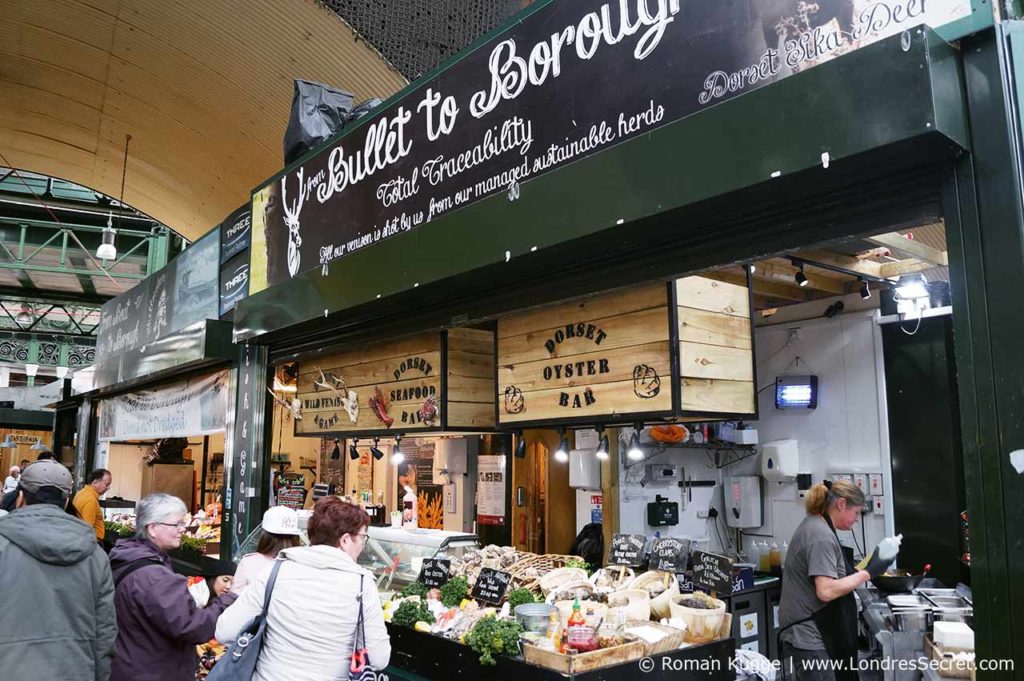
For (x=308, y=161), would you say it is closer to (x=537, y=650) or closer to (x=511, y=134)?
(x=511, y=134)

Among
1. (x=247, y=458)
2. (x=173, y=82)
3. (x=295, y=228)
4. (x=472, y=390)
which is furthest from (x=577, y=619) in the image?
(x=173, y=82)

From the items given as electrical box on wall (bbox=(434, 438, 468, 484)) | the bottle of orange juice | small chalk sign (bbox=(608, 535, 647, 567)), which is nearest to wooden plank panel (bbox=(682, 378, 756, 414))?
the bottle of orange juice

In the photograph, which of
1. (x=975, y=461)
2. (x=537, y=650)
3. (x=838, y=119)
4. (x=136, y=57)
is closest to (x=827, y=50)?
(x=838, y=119)

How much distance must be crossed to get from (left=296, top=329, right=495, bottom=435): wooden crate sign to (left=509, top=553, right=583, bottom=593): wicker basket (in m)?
1.06

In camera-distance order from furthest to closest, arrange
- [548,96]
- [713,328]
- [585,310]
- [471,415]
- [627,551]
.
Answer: [471,415], [627,551], [585,310], [713,328], [548,96]

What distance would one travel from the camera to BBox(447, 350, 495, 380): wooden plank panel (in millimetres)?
5770

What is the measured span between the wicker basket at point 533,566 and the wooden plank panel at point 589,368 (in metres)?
1.19

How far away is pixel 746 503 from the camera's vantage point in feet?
31.9

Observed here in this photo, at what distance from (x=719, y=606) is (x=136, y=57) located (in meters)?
9.88

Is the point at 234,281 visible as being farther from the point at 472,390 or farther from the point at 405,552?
the point at 405,552

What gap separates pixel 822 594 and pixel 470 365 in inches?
111

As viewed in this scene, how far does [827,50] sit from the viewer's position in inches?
107

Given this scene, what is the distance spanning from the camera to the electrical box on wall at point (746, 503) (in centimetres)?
969

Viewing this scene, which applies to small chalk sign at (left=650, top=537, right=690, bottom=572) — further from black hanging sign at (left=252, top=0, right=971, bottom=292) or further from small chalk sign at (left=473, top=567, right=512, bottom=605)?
black hanging sign at (left=252, top=0, right=971, bottom=292)
